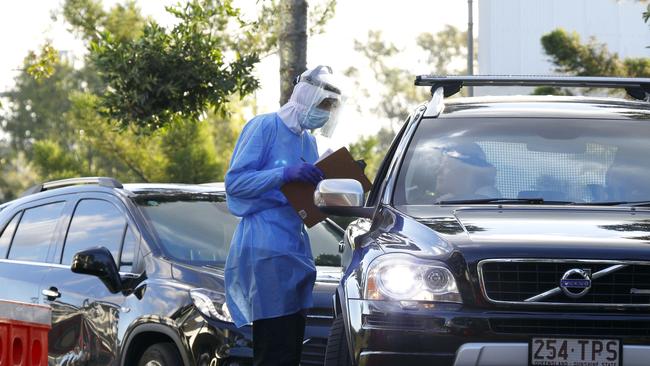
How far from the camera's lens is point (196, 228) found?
8.38m

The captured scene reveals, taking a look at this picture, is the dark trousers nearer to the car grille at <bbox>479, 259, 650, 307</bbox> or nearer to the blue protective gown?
the blue protective gown

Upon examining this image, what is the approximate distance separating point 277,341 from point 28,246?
294 cm

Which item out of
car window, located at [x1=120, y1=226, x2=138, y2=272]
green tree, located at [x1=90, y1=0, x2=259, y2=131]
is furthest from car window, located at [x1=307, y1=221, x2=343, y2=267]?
green tree, located at [x1=90, y1=0, x2=259, y2=131]

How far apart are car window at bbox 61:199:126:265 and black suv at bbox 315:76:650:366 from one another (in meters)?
1.87

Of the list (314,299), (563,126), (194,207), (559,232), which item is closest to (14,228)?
(194,207)

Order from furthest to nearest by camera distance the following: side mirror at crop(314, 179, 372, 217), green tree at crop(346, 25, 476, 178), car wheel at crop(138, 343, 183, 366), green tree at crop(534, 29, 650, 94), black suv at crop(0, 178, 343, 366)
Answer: green tree at crop(346, 25, 476, 178) < green tree at crop(534, 29, 650, 94) < car wheel at crop(138, 343, 183, 366) < black suv at crop(0, 178, 343, 366) < side mirror at crop(314, 179, 372, 217)

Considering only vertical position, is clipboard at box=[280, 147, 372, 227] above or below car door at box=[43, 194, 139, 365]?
above

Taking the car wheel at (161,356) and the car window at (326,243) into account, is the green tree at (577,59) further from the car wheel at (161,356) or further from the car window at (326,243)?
the car wheel at (161,356)

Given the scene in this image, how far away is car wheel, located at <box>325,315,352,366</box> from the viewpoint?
20.1 feet

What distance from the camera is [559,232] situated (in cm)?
585

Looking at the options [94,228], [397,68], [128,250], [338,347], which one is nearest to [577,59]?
[94,228]

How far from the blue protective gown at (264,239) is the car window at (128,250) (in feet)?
4.08

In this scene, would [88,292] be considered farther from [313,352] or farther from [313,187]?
[313,187]

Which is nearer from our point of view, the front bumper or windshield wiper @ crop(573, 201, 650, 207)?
the front bumper
